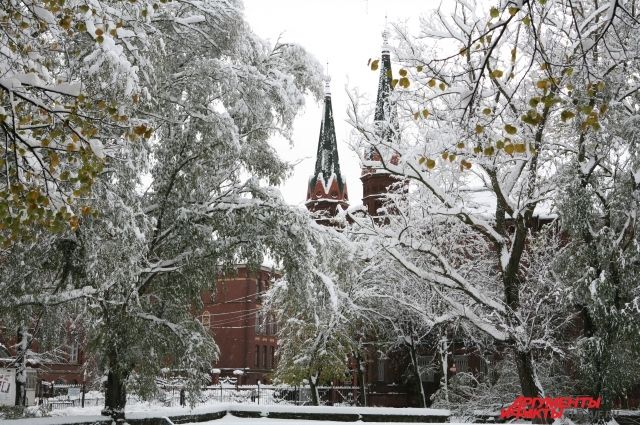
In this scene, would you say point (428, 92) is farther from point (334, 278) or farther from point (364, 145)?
point (334, 278)

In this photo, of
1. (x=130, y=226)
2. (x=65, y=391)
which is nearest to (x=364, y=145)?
(x=130, y=226)

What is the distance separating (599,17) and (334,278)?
8685 millimetres

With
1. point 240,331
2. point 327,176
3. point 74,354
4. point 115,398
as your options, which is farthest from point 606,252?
point 240,331

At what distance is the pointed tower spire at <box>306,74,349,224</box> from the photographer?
52.3 meters

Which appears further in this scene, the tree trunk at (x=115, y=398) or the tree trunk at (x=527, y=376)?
the tree trunk at (x=527, y=376)

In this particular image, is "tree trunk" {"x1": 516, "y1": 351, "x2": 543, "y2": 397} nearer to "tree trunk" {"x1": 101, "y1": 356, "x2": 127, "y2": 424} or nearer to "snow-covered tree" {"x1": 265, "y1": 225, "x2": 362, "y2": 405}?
"snow-covered tree" {"x1": 265, "y1": 225, "x2": 362, "y2": 405}

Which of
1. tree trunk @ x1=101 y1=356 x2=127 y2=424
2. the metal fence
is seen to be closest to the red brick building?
the metal fence

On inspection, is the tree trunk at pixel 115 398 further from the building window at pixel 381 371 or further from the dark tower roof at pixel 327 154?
the dark tower roof at pixel 327 154

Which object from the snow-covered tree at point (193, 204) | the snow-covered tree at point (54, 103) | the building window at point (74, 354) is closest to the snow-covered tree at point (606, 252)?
the snow-covered tree at point (193, 204)

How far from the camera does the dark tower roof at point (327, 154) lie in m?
51.8

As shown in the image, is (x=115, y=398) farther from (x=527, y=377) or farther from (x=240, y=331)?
(x=240, y=331)

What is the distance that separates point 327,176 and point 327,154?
203 centimetres

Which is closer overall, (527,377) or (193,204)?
(193,204)

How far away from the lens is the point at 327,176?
54094 mm
